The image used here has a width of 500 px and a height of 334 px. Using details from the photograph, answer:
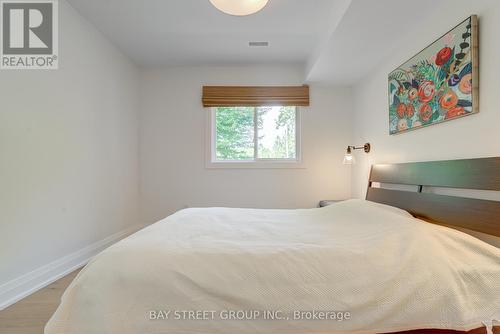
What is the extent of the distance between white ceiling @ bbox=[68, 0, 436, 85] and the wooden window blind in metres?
0.31

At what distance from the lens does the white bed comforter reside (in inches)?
37.4

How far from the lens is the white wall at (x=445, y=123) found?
1310 mm

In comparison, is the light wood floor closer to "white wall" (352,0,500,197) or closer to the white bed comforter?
the white bed comforter

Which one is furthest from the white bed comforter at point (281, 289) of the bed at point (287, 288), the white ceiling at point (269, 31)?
the white ceiling at point (269, 31)

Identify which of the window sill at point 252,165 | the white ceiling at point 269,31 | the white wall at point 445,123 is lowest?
the window sill at point 252,165

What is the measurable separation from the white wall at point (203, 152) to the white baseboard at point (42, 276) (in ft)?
3.65

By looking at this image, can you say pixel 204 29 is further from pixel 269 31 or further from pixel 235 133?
pixel 235 133

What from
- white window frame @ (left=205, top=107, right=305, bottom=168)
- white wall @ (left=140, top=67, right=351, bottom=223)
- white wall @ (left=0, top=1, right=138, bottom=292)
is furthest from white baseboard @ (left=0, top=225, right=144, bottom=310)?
white window frame @ (left=205, top=107, right=305, bottom=168)

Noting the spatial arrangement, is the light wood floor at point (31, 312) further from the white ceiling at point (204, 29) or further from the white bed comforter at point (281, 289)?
the white ceiling at point (204, 29)

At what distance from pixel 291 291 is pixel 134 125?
3.15 meters

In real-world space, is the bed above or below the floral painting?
below

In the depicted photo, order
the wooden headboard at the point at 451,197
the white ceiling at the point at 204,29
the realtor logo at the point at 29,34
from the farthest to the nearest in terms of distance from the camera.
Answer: the white ceiling at the point at 204,29 → the realtor logo at the point at 29,34 → the wooden headboard at the point at 451,197

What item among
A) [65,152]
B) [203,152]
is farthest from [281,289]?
[203,152]

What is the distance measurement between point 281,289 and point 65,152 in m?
2.23
